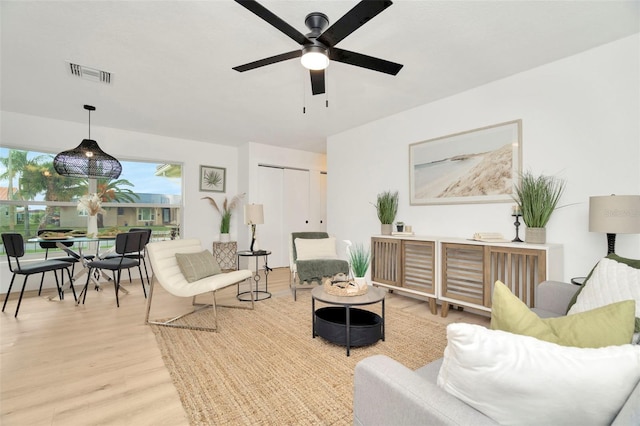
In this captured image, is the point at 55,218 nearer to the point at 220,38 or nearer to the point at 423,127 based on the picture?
the point at 220,38

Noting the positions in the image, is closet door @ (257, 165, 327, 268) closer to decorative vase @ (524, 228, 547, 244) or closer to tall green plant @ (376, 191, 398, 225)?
tall green plant @ (376, 191, 398, 225)

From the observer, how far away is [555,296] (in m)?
2.01

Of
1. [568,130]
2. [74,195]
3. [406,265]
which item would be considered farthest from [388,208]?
[74,195]

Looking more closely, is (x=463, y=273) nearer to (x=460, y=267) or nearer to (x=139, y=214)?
(x=460, y=267)

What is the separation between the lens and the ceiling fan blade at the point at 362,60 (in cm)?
209

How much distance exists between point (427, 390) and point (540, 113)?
3.15 m

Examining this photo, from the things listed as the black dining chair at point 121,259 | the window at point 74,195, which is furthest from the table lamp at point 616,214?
the window at point 74,195

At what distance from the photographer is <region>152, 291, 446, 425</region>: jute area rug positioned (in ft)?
5.62

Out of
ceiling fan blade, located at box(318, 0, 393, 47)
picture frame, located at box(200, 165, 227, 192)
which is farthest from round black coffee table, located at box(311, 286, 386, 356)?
picture frame, located at box(200, 165, 227, 192)

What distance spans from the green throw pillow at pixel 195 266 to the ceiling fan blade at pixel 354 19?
8.06ft

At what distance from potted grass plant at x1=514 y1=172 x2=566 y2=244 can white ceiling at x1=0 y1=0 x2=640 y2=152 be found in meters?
1.15

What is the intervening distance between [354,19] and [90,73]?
2.84 meters

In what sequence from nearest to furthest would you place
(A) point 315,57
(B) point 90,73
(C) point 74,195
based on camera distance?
1. (A) point 315,57
2. (B) point 90,73
3. (C) point 74,195

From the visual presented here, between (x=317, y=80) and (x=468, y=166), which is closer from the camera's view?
(x=317, y=80)
